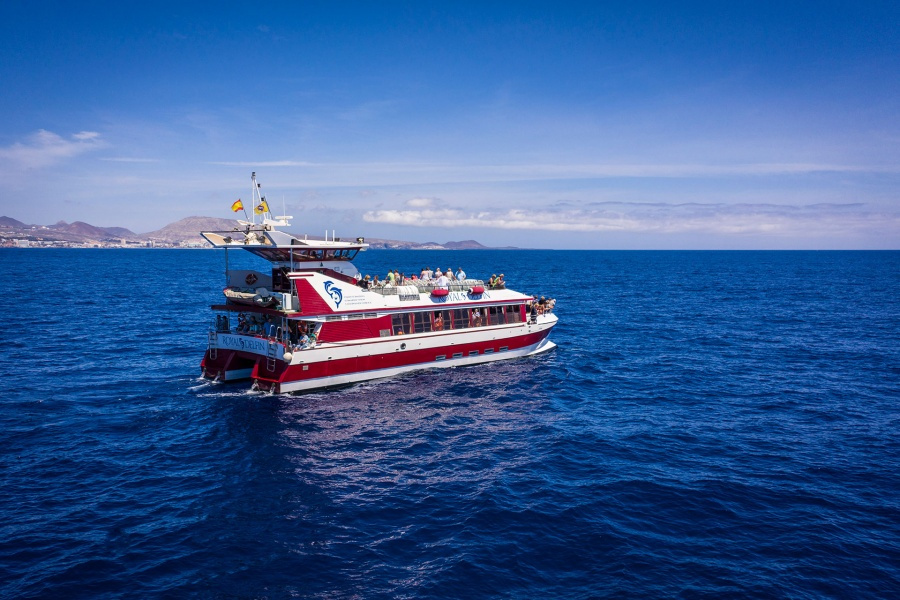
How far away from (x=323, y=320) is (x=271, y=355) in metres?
3.56

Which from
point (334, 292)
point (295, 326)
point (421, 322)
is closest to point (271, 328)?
point (295, 326)

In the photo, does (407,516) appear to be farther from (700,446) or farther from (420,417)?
(700,446)

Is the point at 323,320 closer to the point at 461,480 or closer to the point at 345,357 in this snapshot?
the point at 345,357

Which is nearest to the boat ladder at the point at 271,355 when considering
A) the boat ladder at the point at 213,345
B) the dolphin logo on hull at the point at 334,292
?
the dolphin logo on hull at the point at 334,292

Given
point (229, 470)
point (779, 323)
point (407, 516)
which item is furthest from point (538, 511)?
point (779, 323)

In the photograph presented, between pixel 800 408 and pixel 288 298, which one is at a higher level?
pixel 288 298

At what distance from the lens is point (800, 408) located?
30125mm

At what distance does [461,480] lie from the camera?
2169 cm

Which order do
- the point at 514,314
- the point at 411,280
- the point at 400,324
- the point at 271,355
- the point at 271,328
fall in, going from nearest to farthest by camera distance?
1. the point at 271,355
2. the point at 271,328
3. the point at 400,324
4. the point at 411,280
5. the point at 514,314

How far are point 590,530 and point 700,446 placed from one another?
9801mm

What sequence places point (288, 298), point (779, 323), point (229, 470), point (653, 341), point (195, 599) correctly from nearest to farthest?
point (195, 599) < point (229, 470) < point (288, 298) < point (653, 341) < point (779, 323)

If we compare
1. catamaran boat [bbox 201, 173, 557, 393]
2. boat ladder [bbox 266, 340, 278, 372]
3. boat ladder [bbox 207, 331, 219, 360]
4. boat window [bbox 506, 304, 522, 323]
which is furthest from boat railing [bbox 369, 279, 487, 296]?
boat ladder [bbox 207, 331, 219, 360]

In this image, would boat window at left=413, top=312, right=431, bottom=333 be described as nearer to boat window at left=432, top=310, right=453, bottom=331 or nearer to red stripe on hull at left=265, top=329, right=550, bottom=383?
boat window at left=432, top=310, right=453, bottom=331

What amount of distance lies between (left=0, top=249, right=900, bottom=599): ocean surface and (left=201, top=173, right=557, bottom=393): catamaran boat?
158 centimetres
